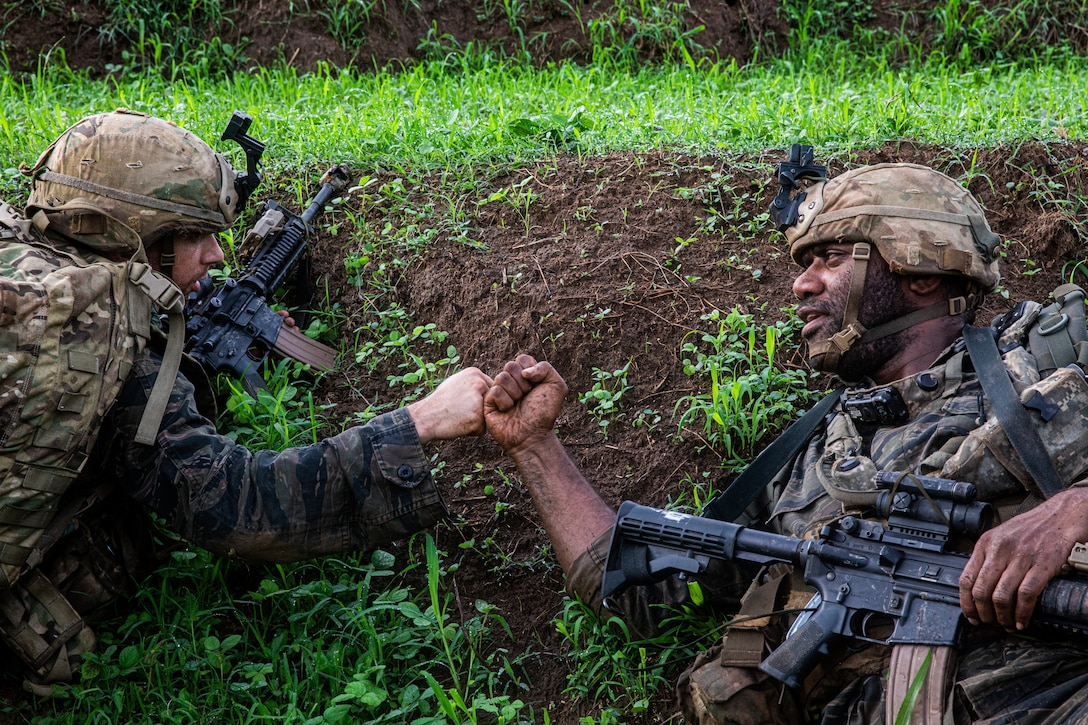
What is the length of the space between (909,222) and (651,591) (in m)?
1.66

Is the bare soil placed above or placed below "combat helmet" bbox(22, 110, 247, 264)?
below

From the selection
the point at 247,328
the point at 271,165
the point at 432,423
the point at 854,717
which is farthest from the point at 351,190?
the point at 854,717

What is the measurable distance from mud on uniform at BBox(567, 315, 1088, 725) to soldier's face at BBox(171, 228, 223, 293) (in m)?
1.88

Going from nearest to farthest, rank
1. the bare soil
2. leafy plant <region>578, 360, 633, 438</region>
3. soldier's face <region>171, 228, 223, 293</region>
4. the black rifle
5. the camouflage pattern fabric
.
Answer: the camouflage pattern fabric, soldier's face <region>171, 228, 223, 293</region>, the bare soil, leafy plant <region>578, 360, 633, 438</region>, the black rifle

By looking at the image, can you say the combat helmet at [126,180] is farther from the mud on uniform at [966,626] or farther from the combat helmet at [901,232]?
the combat helmet at [901,232]

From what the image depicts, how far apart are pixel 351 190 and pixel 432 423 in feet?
8.02

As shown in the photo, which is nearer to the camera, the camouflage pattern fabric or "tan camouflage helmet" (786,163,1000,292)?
the camouflage pattern fabric

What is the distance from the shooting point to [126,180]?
3.98 meters

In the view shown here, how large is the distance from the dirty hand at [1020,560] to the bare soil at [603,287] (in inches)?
58.1

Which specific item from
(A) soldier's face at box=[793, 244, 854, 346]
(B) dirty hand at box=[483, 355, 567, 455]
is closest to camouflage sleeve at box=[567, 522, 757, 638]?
(B) dirty hand at box=[483, 355, 567, 455]

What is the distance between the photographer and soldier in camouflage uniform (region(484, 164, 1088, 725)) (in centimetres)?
305

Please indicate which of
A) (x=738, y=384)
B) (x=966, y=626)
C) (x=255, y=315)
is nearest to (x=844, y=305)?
(x=738, y=384)

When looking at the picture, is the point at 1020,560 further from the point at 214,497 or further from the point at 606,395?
the point at 214,497

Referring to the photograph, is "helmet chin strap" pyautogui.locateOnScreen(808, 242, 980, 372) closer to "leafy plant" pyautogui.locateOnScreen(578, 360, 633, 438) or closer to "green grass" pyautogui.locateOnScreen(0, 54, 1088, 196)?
"leafy plant" pyautogui.locateOnScreen(578, 360, 633, 438)
